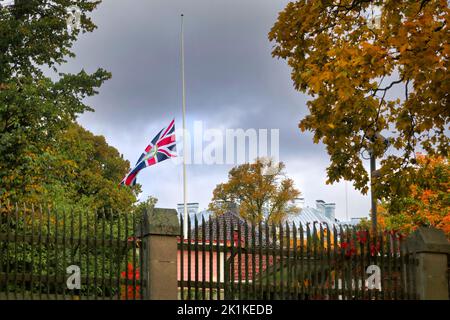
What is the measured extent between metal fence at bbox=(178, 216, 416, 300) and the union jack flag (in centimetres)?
1848

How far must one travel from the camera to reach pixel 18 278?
970 centimetres

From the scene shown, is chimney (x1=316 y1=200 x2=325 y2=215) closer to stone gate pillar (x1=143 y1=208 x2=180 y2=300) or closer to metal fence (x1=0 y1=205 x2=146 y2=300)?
stone gate pillar (x1=143 y1=208 x2=180 y2=300)

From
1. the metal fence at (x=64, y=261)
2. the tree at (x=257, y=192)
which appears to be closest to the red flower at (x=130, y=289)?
the metal fence at (x=64, y=261)

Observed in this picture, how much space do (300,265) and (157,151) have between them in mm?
20005

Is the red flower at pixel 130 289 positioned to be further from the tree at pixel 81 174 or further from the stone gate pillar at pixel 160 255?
the tree at pixel 81 174

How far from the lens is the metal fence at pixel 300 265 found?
420 inches

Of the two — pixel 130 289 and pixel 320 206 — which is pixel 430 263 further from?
pixel 320 206

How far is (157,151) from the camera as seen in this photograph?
101 ft

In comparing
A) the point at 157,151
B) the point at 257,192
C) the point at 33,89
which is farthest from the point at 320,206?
the point at 33,89

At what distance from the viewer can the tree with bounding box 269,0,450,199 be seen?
12938mm

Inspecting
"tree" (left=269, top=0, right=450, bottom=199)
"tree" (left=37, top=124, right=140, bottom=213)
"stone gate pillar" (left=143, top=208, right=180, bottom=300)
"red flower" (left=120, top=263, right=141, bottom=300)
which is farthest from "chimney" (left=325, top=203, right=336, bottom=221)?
"stone gate pillar" (left=143, top=208, right=180, bottom=300)

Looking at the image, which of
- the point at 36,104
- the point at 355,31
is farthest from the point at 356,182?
the point at 36,104

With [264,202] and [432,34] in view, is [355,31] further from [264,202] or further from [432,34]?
[264,202]
